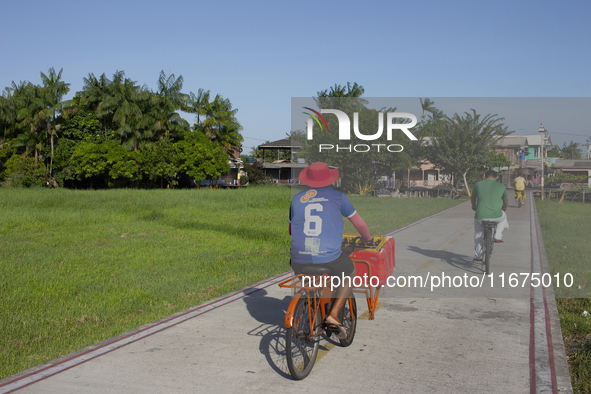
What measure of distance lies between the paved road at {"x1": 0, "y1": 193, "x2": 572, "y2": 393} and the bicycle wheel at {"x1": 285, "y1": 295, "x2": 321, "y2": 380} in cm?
11

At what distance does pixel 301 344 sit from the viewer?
4270 millimetres

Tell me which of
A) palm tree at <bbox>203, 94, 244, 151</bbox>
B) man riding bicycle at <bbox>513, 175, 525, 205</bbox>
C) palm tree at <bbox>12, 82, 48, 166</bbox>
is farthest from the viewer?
palm tree at <bbox>203, 94, 244, 151</bbox>

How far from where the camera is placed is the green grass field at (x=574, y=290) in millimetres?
4802

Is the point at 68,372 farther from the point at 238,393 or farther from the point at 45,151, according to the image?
the point at 45,151

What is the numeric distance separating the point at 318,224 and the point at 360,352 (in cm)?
142

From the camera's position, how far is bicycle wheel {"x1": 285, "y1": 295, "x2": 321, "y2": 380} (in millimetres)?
4074

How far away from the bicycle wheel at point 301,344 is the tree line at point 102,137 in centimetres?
4911

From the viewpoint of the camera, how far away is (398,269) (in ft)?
29.9

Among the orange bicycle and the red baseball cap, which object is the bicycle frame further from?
the red baseball cap

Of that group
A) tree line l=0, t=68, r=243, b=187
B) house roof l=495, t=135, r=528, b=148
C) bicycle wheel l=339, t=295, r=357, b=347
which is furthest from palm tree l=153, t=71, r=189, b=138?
bicycle wheel l=339, t=295, r=357, b=347

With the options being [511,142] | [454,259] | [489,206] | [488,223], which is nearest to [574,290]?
[488,223]

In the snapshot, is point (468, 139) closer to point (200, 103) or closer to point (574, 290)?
point (574, 290)

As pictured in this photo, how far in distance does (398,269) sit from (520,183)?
642 inches

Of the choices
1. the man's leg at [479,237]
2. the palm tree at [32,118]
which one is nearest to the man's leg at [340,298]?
the man's leg at [479,237]
